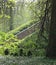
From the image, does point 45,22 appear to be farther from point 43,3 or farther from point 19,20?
point 19,20

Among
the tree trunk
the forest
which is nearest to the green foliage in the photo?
the forest

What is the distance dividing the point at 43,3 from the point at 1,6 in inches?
190

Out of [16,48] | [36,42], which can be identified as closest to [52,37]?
[36,42]

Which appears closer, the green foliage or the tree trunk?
the tree trunk

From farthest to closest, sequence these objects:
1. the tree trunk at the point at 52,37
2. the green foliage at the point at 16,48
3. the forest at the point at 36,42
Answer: the green foliage at the point at 16,48
the tree trunk at the point at 52,37
the forest at the point at 36,42

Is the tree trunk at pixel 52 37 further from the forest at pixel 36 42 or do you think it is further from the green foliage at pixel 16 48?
the green foliage at pixel 16 48

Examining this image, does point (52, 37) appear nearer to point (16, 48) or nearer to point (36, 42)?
point (36, 42)

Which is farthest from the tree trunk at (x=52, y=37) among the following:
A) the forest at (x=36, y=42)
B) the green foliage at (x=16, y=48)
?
the green foliage at (x=16, y=48)

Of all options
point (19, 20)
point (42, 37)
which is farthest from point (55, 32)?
point (19, 20)

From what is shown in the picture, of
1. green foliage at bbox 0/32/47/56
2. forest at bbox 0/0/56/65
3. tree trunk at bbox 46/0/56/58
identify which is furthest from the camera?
green foliage at bbox 0/32/47/56

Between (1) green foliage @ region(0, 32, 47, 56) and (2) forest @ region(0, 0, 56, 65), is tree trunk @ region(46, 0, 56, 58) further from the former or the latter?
(1) green foliage @ region(0, 32, 47, 56)

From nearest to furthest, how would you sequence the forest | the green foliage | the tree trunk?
the forest
the tree trunk
the green foliage

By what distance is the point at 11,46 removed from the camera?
49.2 ft

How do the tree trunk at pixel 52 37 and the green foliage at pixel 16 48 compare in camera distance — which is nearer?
the tree trunk at pixel 52 37
